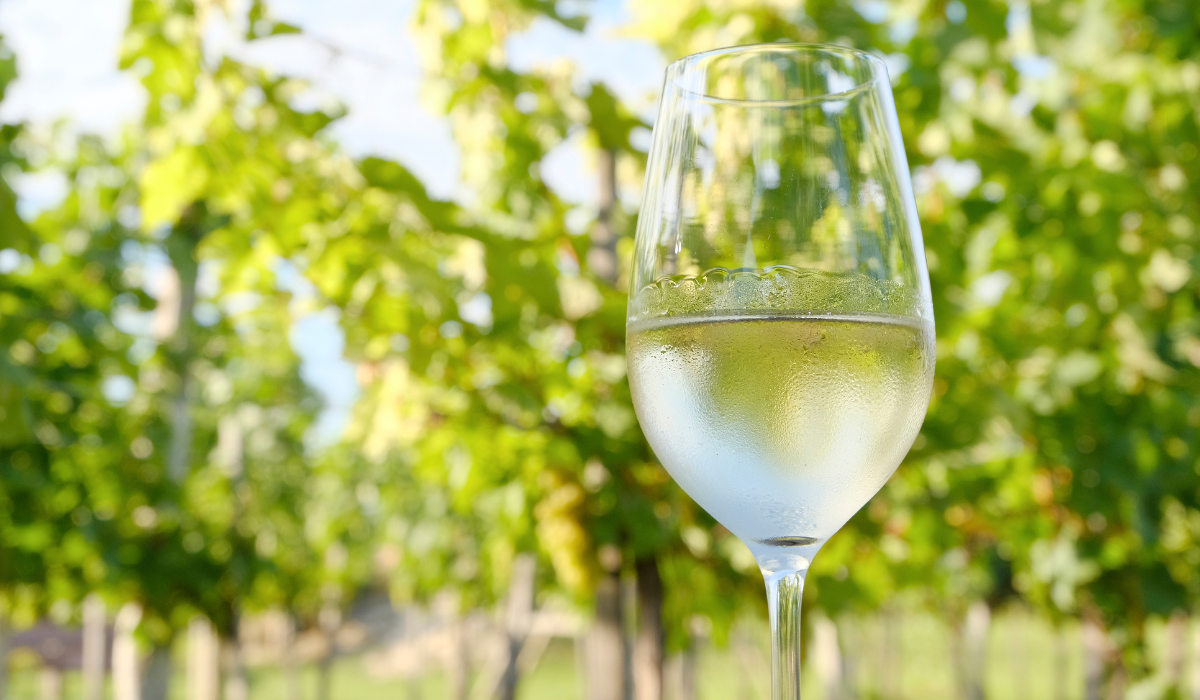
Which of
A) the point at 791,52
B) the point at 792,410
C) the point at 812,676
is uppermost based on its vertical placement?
the point at 791,52

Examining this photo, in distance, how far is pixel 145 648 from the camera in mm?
4895

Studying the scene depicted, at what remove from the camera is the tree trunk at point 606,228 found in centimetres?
187

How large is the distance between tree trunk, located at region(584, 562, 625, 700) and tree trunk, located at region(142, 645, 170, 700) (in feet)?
12.3

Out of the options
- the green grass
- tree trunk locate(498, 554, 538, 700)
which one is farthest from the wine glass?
the green grass

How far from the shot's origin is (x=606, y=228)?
1936mm

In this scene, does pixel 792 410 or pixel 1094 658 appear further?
pixel 1094 658

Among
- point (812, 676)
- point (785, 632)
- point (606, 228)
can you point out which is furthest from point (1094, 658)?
point (812, 676)

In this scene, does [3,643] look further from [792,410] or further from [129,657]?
[792,410]

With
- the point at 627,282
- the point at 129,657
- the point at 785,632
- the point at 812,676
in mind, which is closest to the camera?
the point at 785,632

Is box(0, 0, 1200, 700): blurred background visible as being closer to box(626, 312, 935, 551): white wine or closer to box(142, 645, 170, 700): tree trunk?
box(626, 312, 935, 551): white wine

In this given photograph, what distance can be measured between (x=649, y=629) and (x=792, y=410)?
120cm

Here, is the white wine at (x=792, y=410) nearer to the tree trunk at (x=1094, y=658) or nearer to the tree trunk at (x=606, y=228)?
the tree trunk at (x=606, y=228)

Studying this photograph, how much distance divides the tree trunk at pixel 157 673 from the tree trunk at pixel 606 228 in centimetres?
399

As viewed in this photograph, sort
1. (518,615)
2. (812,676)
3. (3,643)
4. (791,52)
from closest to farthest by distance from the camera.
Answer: (791,52)
(3,643)
(518,615)
(812,676)
